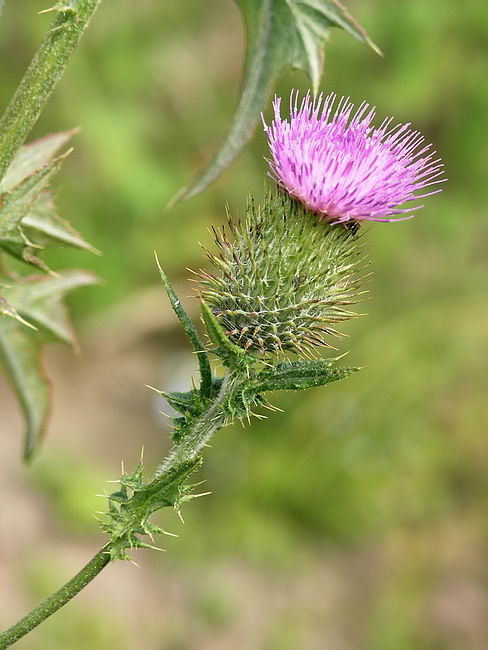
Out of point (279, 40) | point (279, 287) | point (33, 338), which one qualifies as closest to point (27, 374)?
point (33, 338)

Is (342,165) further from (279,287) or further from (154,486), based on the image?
(154,486)

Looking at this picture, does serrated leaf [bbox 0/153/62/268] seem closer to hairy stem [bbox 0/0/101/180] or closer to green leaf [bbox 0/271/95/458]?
hairy stem [bbox 0/0/101/180]

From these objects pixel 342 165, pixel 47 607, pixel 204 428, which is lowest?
pixel 47 607

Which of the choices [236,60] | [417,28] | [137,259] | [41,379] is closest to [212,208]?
[137,259]

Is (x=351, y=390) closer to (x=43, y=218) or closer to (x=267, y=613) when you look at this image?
(x=267, y=613)

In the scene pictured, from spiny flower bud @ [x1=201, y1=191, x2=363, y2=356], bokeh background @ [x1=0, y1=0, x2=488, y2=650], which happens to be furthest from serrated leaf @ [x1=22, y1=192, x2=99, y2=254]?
bokeh background @ [x1=0, y1=0, x2=488, y2=650]

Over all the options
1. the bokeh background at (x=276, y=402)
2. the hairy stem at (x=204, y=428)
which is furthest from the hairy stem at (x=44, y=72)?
the bokeh background at (x=276, y=402)

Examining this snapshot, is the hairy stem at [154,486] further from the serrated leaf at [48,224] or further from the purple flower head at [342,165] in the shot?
the serrated leaf at [48,224]
